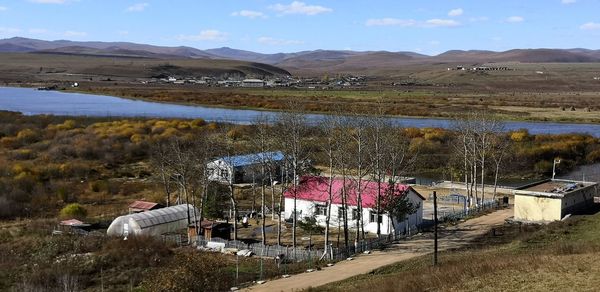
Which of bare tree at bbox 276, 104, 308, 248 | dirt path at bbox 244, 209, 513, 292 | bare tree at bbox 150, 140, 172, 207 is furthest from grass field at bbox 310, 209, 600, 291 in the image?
bare tree at bbox 150, 140, 172, 207

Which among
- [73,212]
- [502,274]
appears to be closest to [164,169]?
[73,212]

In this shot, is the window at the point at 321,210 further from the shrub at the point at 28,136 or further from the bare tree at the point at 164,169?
the shrub at the point at 28,136

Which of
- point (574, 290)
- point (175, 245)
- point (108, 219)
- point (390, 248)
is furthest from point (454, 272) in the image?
point (108, 219)

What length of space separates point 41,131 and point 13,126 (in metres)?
5.05

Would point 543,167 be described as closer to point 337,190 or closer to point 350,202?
point 337,190

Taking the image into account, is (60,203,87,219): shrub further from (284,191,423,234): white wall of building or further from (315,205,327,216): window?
(315,205,327,216): window

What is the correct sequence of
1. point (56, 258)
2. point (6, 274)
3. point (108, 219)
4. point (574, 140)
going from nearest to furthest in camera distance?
point (6, 274) < point (56, 258) < point (108, 219) < point (574, 140)

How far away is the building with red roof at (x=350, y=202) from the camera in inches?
1276

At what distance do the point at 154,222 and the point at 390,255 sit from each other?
38.5ft

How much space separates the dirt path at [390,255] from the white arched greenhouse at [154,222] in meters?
9.48

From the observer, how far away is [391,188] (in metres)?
30.9

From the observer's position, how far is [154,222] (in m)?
31.9

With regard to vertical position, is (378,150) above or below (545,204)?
above

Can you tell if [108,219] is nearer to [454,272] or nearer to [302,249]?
[302,249]
